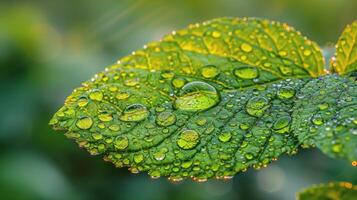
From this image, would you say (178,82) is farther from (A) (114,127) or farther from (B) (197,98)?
(A) (114,127)

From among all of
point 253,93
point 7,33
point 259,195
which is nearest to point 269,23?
point 253,93

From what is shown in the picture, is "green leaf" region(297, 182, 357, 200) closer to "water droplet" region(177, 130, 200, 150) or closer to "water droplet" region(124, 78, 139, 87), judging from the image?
"water droplet" region(177, 130, 200, 150)

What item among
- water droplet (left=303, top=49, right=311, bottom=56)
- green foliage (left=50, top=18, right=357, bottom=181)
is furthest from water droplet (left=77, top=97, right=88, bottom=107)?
water droplet (left=303, top=49, right=311, bottom=56)

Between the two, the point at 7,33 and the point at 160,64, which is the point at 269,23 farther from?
the point at 7,33

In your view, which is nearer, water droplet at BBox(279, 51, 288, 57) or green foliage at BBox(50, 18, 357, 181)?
green foliage at BBox(50, 18, 357, 181)

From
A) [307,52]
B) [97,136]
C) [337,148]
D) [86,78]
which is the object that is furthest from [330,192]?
[86,78]

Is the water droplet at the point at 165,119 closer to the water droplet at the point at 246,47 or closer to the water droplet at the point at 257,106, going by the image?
the water droplet at the point at 257,106

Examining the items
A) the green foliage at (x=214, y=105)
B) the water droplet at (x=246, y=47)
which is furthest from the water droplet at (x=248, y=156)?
the water droplet at (x=246, y=47)
